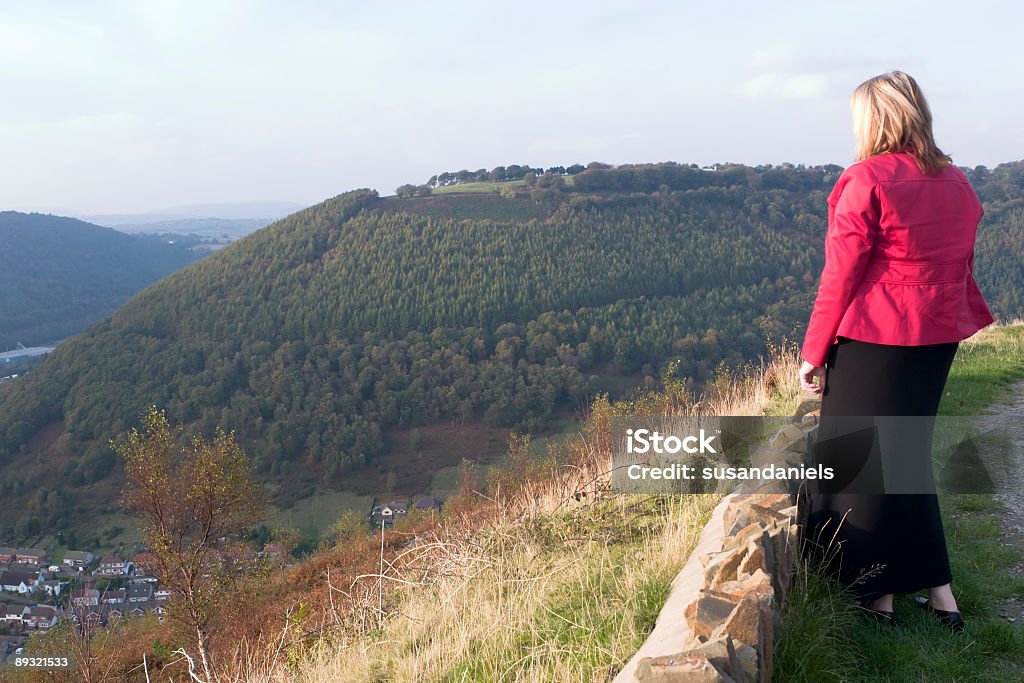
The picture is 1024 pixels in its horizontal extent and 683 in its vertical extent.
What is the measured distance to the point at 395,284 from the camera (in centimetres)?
7212

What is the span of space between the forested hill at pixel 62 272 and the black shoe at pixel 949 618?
11214cm

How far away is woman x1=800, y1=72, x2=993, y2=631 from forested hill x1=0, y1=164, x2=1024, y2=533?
46.6m

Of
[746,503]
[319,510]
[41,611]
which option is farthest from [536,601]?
[319,510]

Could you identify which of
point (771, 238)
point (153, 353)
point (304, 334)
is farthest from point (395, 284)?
point (771, 238)

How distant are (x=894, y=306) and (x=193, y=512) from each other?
76.9 feet

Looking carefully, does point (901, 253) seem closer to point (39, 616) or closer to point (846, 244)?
point (846, 244)

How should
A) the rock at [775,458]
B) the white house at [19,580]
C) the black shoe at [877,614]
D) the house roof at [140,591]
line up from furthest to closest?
the white house at [19,580] → the house roof at [140,591] → the rock at [775,458] → the black shoe at [877,614]

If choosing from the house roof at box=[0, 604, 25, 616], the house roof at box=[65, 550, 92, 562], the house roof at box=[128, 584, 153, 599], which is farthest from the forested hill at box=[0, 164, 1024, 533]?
the house roof at box=[0, 604, 25, 616]

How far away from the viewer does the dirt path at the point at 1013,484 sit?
281cm

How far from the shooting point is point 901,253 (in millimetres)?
2332

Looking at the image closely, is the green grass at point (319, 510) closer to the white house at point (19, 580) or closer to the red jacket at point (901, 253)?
the white house at point (19, 580)

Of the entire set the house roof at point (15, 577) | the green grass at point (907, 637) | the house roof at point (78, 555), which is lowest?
the house roof at point (78, 555)

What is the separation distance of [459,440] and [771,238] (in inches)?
1663

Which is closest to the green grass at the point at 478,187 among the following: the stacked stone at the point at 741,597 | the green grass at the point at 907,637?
the green grass at the point at 907,637
